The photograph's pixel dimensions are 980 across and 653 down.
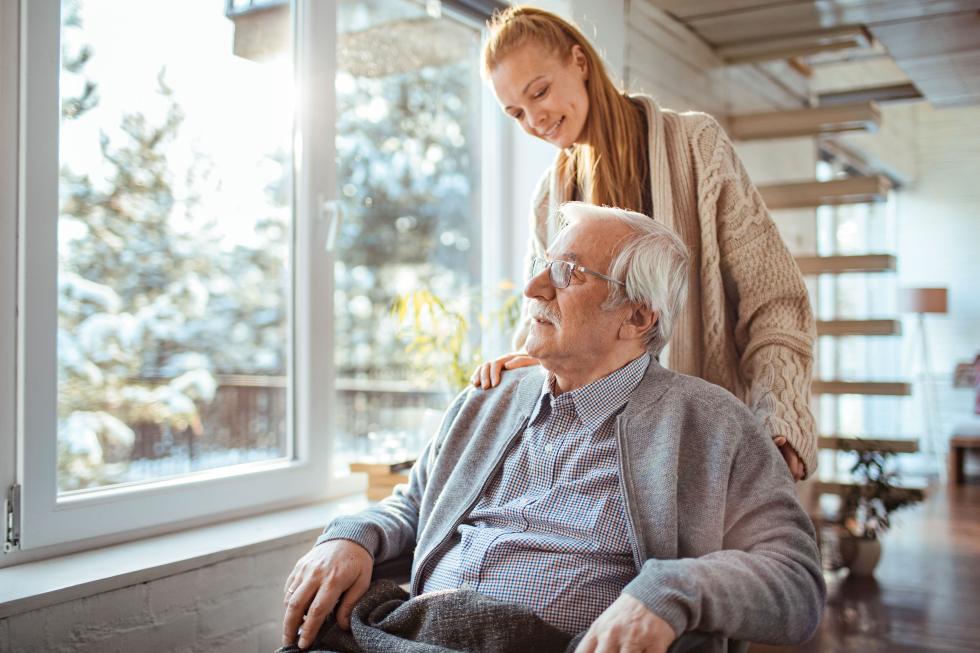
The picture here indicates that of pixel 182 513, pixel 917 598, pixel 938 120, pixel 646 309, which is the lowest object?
pixel 917 598

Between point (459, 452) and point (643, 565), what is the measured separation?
1.61 feet

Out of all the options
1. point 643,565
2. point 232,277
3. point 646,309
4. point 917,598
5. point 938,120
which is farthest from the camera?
point 938,120

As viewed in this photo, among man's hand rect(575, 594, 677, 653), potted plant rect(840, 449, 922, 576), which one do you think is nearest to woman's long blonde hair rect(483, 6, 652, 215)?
man's hand rect(575, 594, 677, 653)

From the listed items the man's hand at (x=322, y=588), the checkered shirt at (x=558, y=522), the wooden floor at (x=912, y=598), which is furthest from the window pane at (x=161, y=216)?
the wooden floor at (x=912, y=598)

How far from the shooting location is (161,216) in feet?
9.04

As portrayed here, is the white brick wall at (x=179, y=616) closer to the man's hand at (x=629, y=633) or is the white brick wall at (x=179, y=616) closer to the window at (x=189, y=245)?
the window at (x=189, y=245)

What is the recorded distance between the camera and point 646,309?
173 centimetres

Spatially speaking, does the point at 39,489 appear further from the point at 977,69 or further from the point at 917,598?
the point at 977,69

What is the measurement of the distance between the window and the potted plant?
2184 millimetres

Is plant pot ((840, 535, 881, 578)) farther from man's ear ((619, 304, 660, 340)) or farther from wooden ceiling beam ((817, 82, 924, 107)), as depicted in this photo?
man's ear ((619, 304, 660, 340))

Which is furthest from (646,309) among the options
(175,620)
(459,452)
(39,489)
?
(39,489)

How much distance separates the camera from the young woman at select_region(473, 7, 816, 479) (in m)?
1.91

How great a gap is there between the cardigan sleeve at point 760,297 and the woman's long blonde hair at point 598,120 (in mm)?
139

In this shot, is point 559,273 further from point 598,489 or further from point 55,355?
point 55,355
